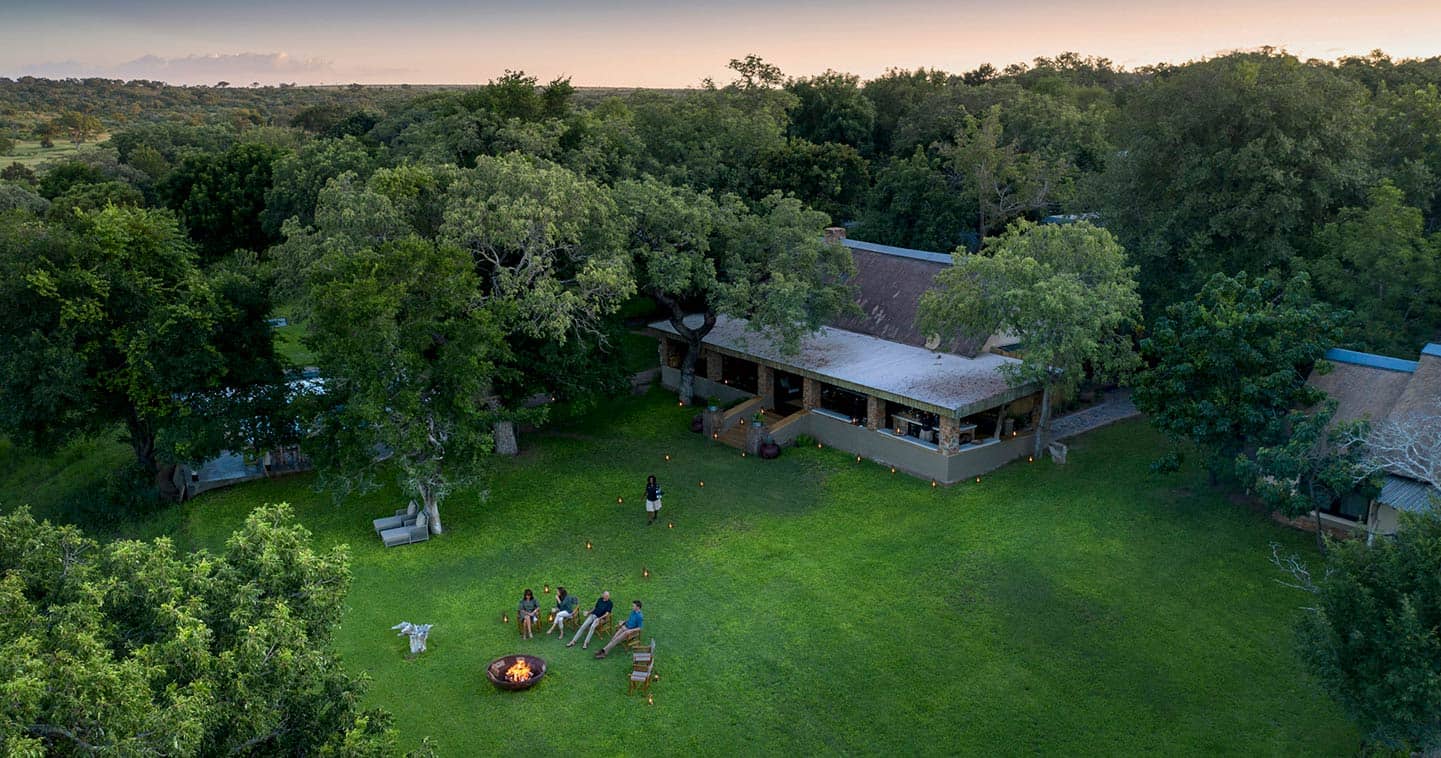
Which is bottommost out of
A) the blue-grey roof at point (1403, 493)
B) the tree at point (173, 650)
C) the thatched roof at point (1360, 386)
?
the blue-grey roof at point (1403, 493)

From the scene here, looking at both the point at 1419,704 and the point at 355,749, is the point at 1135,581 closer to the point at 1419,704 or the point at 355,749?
the point at 1419,704

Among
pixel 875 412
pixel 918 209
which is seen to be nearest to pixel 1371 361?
pixel 875 412

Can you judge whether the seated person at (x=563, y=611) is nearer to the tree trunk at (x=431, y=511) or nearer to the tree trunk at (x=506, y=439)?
the tree trunk at (x=431, y=511)

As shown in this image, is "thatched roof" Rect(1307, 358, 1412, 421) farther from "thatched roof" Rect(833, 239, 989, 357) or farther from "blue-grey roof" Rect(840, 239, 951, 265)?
"blue-grey roof" Rect(840, 239, 951, 265)

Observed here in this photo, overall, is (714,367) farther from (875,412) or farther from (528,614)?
(528,614)

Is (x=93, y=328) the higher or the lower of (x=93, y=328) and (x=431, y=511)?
the higher

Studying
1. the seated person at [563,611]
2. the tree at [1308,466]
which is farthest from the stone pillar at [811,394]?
the seated person at [563,611]

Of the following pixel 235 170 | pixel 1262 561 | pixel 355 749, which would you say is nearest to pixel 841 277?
pixel 1262 561
